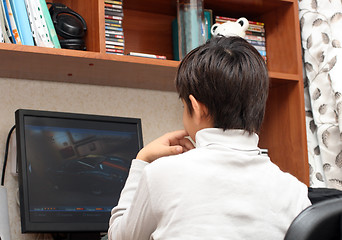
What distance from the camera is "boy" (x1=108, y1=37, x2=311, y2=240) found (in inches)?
36.5

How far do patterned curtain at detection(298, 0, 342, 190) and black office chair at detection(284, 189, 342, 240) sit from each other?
3.99ft

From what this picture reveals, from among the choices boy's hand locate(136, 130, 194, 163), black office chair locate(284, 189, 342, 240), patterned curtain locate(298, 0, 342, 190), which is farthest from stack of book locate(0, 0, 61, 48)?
black office chair locate(284, 189, 342, 240)

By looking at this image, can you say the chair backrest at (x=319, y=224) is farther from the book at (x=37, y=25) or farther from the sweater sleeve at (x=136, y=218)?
the book at (x=37, y=25)

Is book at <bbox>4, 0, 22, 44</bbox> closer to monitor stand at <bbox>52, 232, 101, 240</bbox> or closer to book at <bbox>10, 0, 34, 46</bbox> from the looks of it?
book at <bbox>10, 0, 34, 46</bbox>

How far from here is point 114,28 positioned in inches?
72.5

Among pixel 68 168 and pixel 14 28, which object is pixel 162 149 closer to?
pixel 68 168

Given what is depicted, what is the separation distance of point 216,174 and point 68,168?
87cm

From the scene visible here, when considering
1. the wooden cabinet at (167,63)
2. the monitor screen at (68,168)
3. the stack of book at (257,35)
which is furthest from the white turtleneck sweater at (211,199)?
the stack of book at (257,35)

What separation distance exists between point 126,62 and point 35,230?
0.62 m

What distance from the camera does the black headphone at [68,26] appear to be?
→ 176cm

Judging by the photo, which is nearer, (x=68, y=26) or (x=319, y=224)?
(x=319, y=224)

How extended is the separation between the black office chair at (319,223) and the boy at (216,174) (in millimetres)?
161

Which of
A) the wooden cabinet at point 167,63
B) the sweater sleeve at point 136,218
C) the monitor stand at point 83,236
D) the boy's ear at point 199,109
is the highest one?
the wooden cabinet at point 167,63

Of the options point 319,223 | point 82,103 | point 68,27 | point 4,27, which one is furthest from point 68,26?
point 319,223
